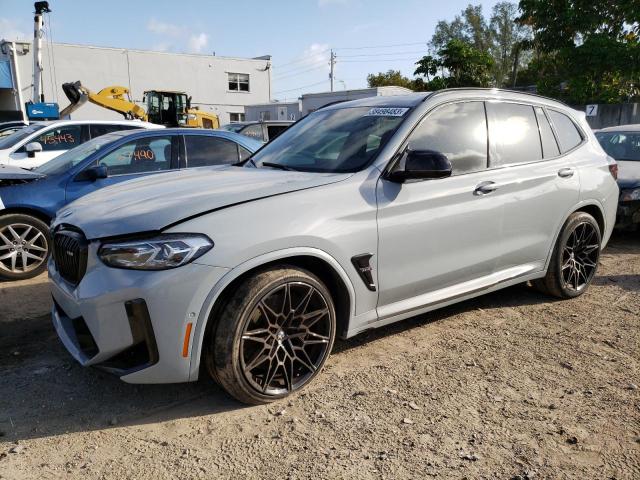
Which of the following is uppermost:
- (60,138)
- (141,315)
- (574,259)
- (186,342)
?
(60,138)

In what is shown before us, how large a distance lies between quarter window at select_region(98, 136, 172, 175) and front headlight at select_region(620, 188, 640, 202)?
581 cm

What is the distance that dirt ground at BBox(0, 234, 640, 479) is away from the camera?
8.24 feet

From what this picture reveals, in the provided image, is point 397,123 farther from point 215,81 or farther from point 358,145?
point 215,81

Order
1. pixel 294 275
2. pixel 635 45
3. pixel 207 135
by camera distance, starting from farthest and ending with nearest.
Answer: pixel 635 45, pixel 207 135, pixel 294 275

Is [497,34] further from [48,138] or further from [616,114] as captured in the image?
[48,138]

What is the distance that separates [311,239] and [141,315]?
3.21 ft

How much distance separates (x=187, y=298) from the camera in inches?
104

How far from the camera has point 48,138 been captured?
24.9ft

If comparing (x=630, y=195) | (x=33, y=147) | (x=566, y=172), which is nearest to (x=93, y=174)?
(x=33, y=147)

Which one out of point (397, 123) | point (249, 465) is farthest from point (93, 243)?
point (397, 123)

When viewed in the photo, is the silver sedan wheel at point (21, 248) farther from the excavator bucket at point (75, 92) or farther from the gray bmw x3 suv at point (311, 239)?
the excavator bucket at point (75, 92)

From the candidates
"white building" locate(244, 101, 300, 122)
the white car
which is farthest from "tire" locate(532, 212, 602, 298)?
"white building" locate(244, 101, 300, 122)

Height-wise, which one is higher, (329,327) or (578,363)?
(329,327)

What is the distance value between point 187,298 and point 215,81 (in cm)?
3689
